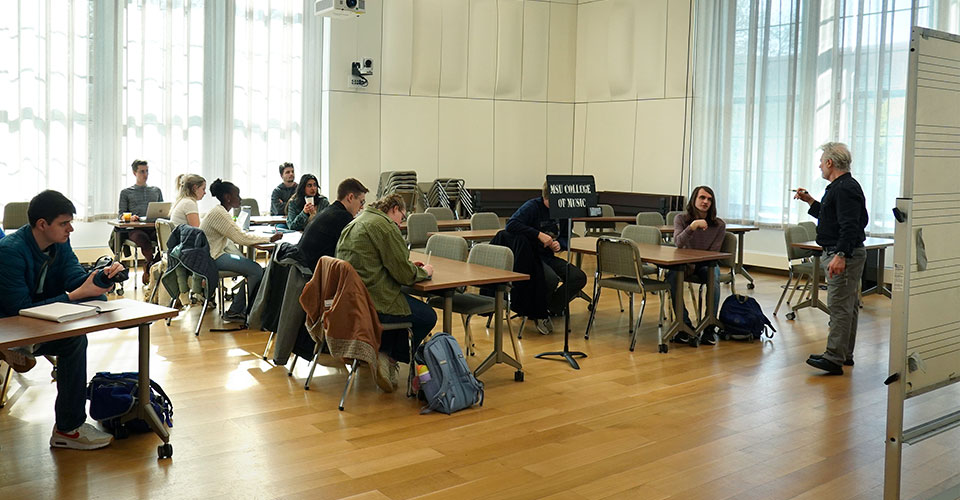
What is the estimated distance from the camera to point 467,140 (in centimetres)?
1289

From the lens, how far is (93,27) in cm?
982

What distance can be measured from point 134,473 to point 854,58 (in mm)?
9516

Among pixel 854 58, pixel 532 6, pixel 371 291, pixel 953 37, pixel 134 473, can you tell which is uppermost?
pixel 532 6

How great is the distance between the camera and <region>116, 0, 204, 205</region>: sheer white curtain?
10195 mm

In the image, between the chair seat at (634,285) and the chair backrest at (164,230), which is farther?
the chair backrest at (164,230)

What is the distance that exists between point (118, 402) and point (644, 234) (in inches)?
198

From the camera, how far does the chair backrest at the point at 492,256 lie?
5824mm

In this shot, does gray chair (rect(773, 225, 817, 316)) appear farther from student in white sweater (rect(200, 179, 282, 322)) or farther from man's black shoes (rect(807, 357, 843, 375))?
student in white sweater (rect(200, 179, 282, 322))

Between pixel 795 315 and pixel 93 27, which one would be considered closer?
pixel 795 315

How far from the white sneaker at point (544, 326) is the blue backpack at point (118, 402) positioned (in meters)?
3.45

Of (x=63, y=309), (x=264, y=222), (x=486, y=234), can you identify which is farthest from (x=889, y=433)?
(x=264, y=222)

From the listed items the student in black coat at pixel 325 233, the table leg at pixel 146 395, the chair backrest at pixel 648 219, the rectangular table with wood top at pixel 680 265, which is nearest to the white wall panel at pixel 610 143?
the chair backrest at pixel 648 219

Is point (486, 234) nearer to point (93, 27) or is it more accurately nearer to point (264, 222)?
point (264, 222)

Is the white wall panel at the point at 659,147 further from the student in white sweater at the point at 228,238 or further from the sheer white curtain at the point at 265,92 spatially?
the student in white sweater at the point at 228,238
